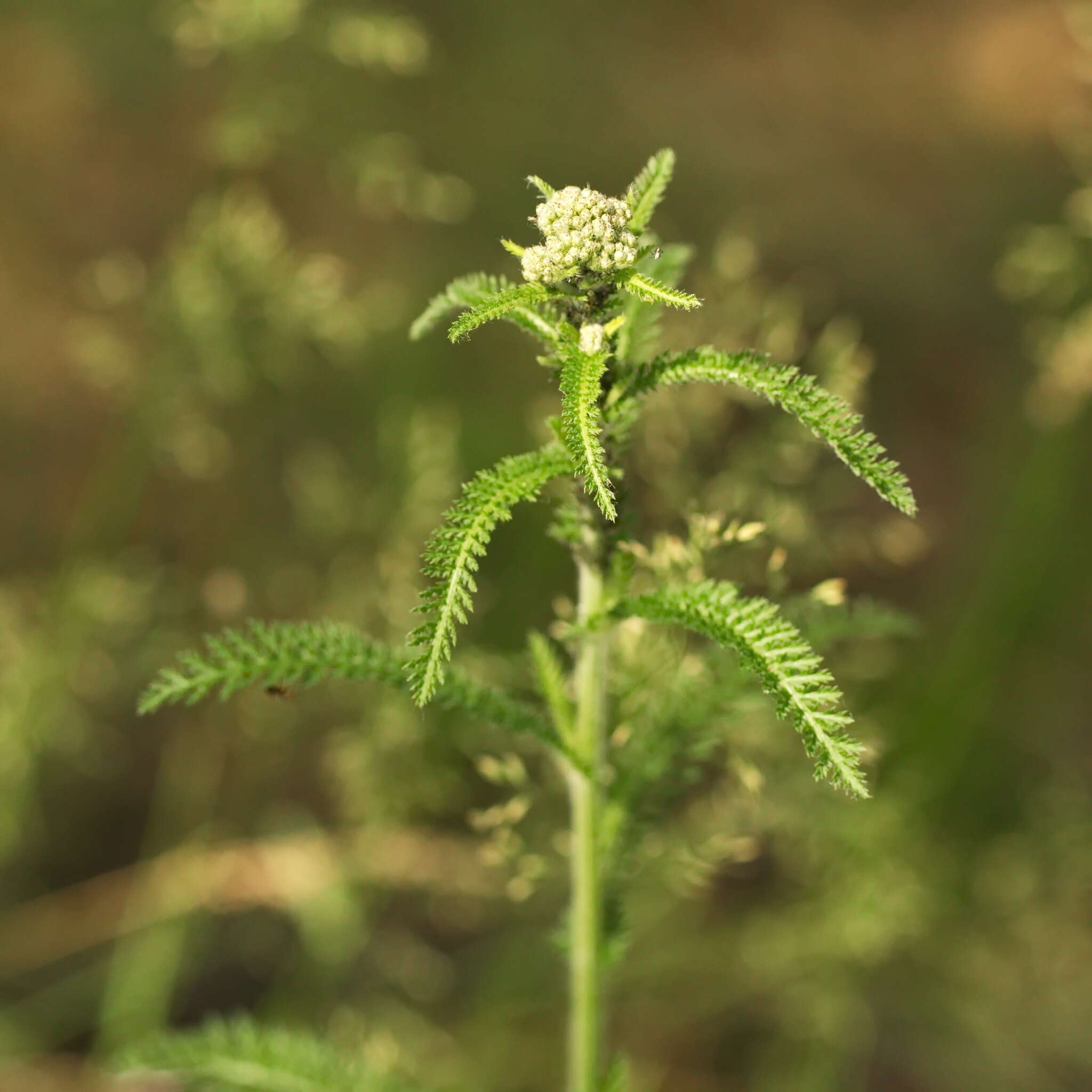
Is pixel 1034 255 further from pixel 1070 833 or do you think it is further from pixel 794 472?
pixel 1070 833

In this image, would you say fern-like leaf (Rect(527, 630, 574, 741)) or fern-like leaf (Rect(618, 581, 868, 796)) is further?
fern-like leaf (Rect(527, 630, 574, 741))

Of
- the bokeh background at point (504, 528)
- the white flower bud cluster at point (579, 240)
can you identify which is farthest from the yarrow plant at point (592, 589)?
the bokeh background at point (504, 528)

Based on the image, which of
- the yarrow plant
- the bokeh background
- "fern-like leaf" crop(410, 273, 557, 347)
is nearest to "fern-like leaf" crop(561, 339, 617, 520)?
the yarrow plant

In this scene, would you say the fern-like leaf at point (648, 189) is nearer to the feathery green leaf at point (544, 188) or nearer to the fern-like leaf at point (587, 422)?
the feathery green leaf at point (544, 188)

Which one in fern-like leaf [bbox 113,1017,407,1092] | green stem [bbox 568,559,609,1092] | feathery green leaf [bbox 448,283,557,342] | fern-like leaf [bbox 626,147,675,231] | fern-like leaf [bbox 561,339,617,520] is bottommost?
fern-like leaf [bbox 113,1017,407,1092]

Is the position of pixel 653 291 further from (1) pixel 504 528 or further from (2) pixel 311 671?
(1) pixel 504 528

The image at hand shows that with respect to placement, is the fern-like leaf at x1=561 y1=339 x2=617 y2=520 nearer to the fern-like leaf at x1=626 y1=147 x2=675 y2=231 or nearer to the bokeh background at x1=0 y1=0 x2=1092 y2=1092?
the fern-like leaf at x1=626 y1=147 x2=675 y2=231
